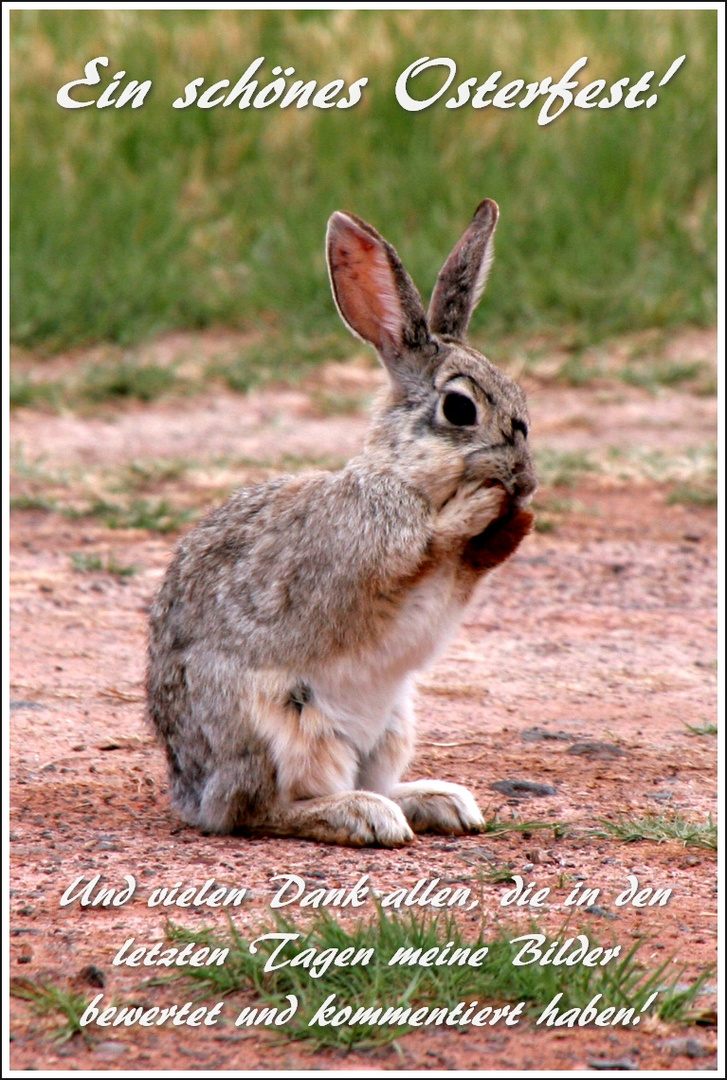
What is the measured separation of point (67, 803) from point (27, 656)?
132 centimetres

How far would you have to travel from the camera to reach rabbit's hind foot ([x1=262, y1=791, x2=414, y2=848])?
422cm

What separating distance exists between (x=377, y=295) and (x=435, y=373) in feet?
0.89

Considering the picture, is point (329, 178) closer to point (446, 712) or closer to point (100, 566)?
point (100, 566)

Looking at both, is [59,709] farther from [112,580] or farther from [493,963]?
[493,963]

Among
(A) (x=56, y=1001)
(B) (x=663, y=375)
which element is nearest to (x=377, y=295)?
(A) (x=56, y=1001)

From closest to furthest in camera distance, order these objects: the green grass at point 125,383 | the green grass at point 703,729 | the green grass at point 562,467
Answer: the green grass at point 703,729
the green grass at point 562,467
the green grass at point 125,383

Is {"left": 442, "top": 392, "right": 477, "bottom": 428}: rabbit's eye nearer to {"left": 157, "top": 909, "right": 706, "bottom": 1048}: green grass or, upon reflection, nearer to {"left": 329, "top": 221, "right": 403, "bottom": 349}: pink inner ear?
{"left": 329, "top": 221, "right": 403, "bottom": 349}: pink inner ear

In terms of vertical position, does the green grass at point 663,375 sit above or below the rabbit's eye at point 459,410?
above

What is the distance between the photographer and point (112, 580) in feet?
22.0

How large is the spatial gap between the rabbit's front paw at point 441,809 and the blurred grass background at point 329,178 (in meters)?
5.59

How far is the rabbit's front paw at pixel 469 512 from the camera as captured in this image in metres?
4.13

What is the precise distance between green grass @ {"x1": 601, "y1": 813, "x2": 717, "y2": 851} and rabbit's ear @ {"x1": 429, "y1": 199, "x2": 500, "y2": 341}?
4.55 ft

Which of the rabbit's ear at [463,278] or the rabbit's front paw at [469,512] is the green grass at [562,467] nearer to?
the rabbit's ear at [463,278]

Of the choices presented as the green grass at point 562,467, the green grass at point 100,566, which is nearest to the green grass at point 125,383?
the green grass at point 562,467
